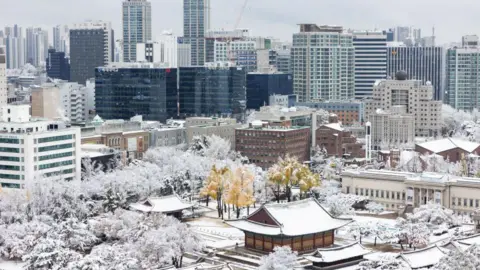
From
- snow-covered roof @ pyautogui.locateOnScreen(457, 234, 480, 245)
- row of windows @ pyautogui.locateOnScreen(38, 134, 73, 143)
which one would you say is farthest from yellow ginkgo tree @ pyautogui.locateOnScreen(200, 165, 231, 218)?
snow-covered roof @ pyautogui.locateOnScreen(457, 234, 480, 245)

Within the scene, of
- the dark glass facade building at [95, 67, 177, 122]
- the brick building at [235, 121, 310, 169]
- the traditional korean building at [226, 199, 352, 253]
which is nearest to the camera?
the traditional korean building at [226, 199, 352, 253]

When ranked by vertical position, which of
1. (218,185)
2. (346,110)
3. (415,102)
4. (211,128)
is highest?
(415,102)

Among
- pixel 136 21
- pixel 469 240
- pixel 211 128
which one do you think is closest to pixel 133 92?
pixel 211 128

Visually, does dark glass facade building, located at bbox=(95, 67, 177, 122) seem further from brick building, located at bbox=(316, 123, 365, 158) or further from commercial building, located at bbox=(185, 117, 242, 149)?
brick building, located at bbox=(316, 123, 365, 158)

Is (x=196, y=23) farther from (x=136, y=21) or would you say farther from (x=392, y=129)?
(x=392, y=129)

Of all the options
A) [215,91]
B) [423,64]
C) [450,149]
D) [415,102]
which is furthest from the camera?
[423,64]

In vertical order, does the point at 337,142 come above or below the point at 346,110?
below

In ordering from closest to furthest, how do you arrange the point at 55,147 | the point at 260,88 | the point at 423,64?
the point at 55,147 → the point at 260,88 → the point at 423,64
